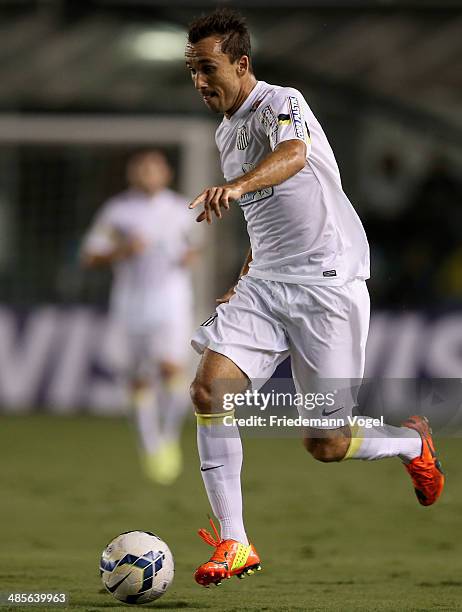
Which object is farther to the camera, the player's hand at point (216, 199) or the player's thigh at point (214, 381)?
the player's thigh at point (214, 381)

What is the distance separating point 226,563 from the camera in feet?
16.5

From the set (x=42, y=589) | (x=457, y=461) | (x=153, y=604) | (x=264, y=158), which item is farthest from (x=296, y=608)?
(x=457, y=461)

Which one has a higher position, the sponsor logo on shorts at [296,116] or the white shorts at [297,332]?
the sponsor logo on shorts at [296,116]

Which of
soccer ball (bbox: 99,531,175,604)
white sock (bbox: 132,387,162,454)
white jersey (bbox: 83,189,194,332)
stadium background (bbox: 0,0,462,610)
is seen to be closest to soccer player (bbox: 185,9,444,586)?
soccer ball (bbox: 99,531,175,604)

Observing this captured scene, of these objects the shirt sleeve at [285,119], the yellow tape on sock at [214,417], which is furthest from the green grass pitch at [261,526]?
the shirt sleeve at [285,119]

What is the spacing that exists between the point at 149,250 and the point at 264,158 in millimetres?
5788

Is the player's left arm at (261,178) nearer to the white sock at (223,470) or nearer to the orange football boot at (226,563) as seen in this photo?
the white sock at (223,470)

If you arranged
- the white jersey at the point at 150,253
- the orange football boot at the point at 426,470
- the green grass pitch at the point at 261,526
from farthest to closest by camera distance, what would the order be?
1. the white jersey at the point at 150,253
2. the orange football boot at the point at 426,470
3. the green grass pitch at the point at 261,526

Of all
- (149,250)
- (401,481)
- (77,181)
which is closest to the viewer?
(401,481)

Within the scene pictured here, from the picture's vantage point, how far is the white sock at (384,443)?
5.45m

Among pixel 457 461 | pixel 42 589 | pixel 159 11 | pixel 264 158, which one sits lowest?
pixel 457 461

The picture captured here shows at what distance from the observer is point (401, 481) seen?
31.9 feet

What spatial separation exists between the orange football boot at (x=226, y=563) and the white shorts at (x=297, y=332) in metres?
0.63

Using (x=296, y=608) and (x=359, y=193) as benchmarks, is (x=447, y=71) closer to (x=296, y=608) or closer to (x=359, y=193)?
(x=359, y=193)
